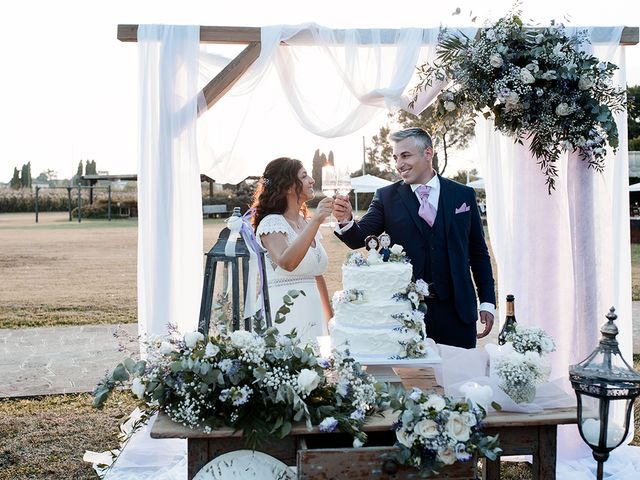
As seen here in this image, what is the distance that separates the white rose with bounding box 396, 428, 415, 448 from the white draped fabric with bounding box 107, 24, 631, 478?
2459 millimetres

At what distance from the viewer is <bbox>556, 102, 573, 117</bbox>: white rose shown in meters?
4.42

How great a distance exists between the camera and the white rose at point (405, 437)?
101 inches

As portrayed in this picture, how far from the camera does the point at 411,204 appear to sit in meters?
4.43

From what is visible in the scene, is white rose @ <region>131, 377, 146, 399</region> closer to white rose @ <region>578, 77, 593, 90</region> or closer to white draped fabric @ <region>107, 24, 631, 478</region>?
white draped fabric @ <region>107, 24, 631, 478</region>

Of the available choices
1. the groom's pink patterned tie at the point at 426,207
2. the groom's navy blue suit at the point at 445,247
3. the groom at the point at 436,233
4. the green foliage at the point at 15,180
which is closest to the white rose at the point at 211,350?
the groom at the point at 436,233

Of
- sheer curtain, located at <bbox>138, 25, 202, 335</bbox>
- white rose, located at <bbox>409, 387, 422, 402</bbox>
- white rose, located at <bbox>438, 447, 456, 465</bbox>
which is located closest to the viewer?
white rose, located at <bbox>438, 447, 456, 465</bbox>

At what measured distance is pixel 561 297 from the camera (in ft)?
16.5

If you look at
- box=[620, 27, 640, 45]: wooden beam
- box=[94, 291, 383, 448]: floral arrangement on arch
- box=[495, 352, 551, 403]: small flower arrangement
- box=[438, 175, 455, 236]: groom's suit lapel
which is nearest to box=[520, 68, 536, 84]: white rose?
box=[438, 175, 455, 236]: groom's suit lapel

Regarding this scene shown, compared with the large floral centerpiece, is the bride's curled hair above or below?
above

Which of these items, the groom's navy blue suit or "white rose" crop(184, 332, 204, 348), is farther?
the groom's navy blue suit

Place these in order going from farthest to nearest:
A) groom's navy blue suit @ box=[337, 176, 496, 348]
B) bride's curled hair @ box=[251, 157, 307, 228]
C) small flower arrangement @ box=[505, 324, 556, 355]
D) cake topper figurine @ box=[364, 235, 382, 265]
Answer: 1. bride's curled hair @ box=[251, 157, 307, 228]
2. groom's navy blue suit @ box=[337, 176, 496, 348]
3. cake topper figurine @ box=[364, 235, 382, 265]
4. small flower arrangement @ box=[505, 324, 556, 355]

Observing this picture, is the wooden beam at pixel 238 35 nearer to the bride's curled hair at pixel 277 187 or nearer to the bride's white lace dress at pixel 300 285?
the bride's curled hair at pixel 277 187

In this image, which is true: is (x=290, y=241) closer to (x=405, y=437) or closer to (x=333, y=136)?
(x=333, y=136)

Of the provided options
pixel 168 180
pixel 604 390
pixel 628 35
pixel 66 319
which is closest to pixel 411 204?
pixel 168 180
